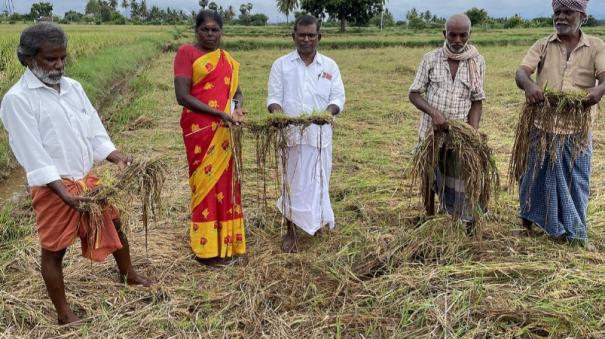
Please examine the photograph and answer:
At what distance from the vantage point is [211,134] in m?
3.44

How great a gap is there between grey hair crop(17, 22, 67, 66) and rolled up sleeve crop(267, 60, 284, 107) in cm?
152

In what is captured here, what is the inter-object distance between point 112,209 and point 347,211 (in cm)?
223

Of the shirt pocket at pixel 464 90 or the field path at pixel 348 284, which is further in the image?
the shirt pocket at pixel 464 90

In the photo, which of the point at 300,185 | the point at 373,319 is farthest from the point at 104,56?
the point at 373,319

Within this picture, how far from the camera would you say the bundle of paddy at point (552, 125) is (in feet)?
11.0

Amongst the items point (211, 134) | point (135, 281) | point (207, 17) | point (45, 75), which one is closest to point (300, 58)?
point (207, 17)

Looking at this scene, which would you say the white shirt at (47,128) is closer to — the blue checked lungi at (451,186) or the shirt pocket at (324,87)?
the shirt pocket at (324,87)

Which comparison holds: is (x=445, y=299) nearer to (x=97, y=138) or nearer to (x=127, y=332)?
(x=127, y=332)

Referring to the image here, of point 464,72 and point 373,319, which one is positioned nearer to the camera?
point 373,319

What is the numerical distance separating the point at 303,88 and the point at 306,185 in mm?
717

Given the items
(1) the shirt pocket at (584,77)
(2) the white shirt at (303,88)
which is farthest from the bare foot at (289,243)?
(1) the shirt pocket at (584,77)

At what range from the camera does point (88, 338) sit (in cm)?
274

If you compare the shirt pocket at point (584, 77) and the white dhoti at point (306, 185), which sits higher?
the shirt pocket at point (584, 77)

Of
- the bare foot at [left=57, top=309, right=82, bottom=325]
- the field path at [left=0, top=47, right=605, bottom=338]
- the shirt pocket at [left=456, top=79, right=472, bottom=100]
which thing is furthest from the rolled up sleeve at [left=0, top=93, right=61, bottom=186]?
the shirt pocket at [left=456, top=79, right=472, bottom=100]
